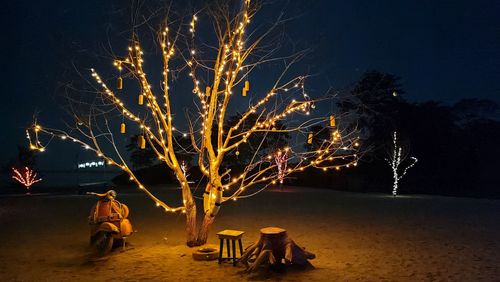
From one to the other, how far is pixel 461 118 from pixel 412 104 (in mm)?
5688

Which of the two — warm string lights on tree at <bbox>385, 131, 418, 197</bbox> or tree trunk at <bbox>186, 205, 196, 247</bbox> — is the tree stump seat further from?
warm string lights on tree at <bbox>385, 131, 418, 197</bbox>

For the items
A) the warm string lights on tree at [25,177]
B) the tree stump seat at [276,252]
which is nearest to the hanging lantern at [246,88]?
the tree stump seat at [276,252]

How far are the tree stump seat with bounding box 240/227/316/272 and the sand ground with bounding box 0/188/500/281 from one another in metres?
0.18

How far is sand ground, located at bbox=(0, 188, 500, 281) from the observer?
20.2ft

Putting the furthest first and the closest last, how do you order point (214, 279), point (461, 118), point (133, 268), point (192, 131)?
1. point (461, 118)
2. point (192, 131)
3. point (133, 268)
4. point (214, 279)

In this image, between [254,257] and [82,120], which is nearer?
[254,257]

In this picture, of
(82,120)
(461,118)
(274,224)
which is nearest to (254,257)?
(82,120)

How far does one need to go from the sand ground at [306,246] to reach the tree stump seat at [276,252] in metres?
0.18

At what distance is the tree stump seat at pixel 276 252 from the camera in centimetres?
621

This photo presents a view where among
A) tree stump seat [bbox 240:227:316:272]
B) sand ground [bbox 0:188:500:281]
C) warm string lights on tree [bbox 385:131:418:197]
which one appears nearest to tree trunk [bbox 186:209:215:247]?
sand ground [bbox 0:188:500:281]

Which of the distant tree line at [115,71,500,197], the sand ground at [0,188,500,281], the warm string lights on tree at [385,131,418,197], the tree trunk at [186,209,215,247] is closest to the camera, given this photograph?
the sand ground at [0,188,500,281]

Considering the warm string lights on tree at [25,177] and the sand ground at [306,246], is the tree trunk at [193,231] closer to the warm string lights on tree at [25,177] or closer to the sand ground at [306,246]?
the sand ground at [306,246]

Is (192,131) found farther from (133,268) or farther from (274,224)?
(274,224)

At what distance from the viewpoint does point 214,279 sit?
5.94 metres
